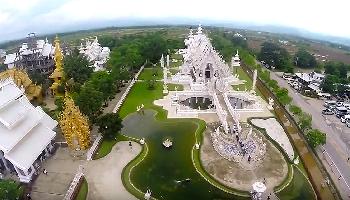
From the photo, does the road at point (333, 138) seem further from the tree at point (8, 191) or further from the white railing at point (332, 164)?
the tree at point (8, 191)

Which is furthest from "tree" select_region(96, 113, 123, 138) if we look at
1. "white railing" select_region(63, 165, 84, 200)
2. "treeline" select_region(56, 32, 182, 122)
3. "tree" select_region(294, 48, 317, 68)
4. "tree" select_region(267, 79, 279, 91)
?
"tree" select_region(294, 48, 317, 68)

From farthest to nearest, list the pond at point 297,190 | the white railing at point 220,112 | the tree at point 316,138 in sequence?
the white railing at point 220,112, the tree at point 316,138, the pond at point 297,190

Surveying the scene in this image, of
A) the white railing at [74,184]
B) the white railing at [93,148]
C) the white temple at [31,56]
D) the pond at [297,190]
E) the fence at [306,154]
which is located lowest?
the pond at [297,190]

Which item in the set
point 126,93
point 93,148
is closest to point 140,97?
point 126,93

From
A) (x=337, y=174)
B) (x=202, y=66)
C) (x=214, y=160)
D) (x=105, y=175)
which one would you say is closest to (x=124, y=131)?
(x=105, y=175)

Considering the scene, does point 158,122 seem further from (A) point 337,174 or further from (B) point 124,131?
(A) point 337,174

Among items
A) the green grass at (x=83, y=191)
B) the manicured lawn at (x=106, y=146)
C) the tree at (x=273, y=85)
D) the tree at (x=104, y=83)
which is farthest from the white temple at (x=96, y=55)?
the green grass at (x=83, y=191)

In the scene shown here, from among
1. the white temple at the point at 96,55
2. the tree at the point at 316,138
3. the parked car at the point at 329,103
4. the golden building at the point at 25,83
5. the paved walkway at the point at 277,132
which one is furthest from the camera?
the white temple at the point at 96,55
